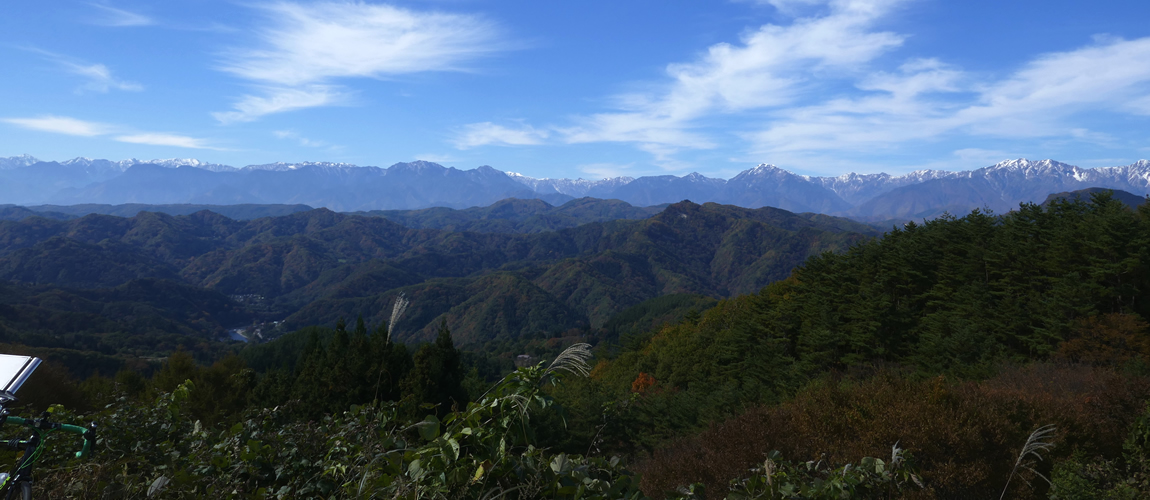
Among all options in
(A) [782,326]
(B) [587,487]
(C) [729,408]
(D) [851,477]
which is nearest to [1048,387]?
(C) [729,408]

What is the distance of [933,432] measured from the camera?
7836mm

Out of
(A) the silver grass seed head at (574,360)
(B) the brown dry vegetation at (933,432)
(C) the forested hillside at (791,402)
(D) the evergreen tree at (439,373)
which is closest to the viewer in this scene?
(A) the silver grass seed head at (574,360)

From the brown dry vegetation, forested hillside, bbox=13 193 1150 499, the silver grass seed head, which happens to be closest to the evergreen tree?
forested hillside, bbox=13 193 1150 499

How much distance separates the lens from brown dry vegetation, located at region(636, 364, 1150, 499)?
7746mm

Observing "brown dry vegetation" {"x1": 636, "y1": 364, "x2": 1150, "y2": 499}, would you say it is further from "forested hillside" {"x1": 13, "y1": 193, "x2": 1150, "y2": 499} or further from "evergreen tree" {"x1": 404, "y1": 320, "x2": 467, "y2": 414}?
"evergreen tree" {"x1": 404, "y1": 320, "x2": 467, "y2": 414}

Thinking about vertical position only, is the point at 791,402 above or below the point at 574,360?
below

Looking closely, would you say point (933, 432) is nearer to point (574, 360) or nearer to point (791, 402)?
point (791, 402)

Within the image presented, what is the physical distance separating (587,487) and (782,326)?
39007 millimetres

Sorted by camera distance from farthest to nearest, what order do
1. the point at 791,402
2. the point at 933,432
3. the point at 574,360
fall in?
the point at 791,402 → the point at 933,432 → the point at 574,360

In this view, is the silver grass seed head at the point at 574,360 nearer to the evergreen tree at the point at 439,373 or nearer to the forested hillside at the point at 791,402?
the forested hillside at the point at 791,402

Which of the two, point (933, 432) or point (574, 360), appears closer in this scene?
point (574, 360)

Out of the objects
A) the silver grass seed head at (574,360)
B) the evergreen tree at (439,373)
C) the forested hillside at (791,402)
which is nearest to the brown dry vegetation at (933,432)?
the forested hillside at (791,402)

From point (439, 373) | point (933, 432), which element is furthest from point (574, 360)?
point (439, 373)

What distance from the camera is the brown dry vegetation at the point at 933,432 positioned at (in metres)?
7.75
